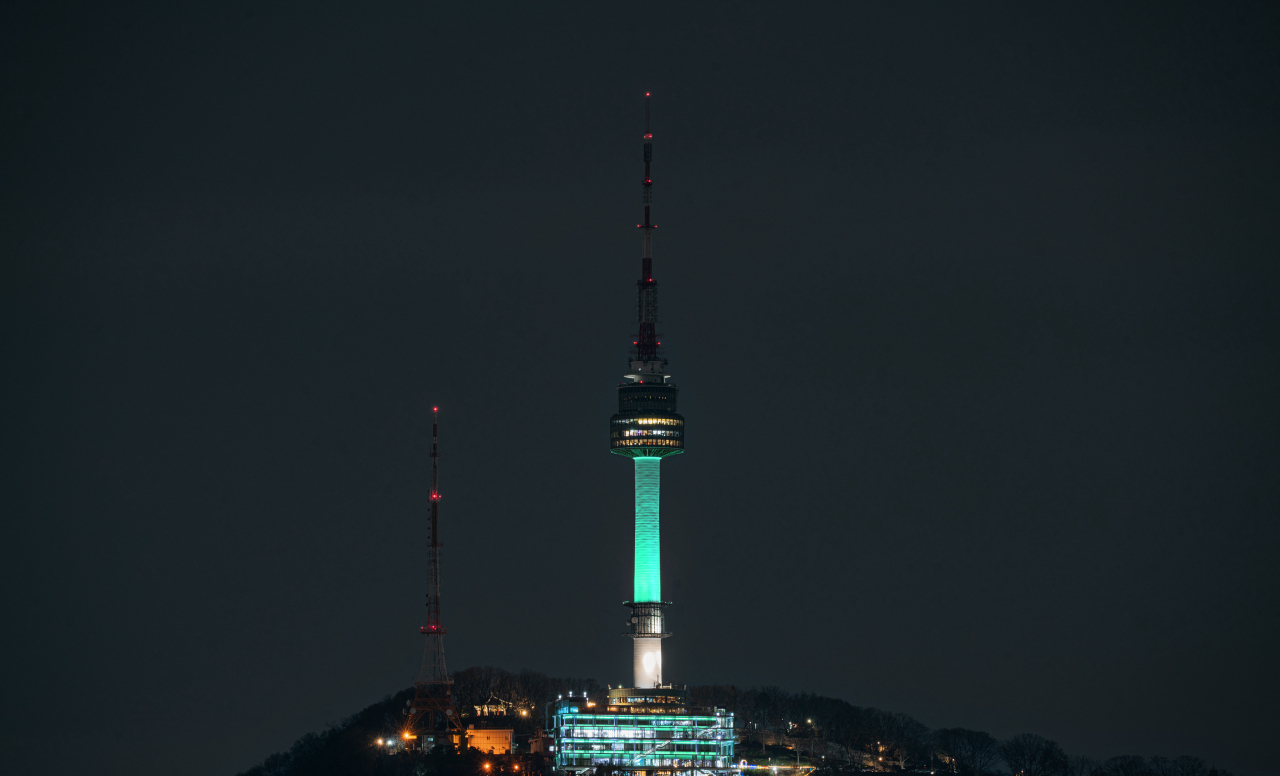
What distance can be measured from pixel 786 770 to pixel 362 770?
52904 mm

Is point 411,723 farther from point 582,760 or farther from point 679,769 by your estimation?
point 679,769

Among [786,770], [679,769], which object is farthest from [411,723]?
[786,770]

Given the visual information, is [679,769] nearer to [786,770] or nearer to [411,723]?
[786,770]

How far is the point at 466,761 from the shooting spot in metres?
187

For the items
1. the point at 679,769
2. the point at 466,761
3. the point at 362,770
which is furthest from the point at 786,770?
the point at 362,770

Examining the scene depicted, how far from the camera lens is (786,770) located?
200 meters

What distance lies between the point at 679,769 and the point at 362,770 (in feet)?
130

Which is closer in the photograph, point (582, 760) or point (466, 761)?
point (466, 761)

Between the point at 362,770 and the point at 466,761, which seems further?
the point at 362,770

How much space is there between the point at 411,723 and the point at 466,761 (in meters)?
14.4

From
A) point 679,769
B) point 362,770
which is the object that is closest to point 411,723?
point 362,770

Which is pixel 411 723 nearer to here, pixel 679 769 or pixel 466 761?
pixel 466 761

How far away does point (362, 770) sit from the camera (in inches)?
7869

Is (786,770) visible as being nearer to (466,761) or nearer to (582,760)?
(582,760)
